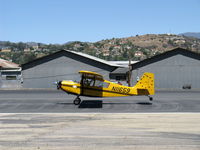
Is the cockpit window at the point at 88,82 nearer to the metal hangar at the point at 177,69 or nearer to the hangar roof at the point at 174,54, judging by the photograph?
the metal hangar at the point at 177,69

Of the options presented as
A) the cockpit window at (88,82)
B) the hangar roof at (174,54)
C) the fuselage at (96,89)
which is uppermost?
the hangar roof at (174,54)

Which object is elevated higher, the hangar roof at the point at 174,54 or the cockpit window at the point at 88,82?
the hangar roof at the point at 174,54

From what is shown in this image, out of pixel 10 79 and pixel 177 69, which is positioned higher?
pixel 177 69

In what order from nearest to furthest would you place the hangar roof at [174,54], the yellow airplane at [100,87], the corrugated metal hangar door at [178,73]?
the yellow airplane at [100,87] → the corrugated metal hangar door at [178,73] → the hangar roof at [174,54]

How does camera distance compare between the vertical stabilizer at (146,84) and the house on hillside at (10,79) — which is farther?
the house on hillside at (10,79)

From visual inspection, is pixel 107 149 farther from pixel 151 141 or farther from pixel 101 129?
pixel 101 129

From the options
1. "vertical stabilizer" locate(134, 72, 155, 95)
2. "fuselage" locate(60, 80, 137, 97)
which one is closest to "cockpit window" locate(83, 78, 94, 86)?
"fuselage" locate(60, 80, 137, 97)

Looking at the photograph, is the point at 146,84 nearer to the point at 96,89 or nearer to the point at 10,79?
the point at 96,89

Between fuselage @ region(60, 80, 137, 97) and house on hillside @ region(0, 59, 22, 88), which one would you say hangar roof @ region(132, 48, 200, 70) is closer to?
house on hillside @ region(0, 59, 22, 88)

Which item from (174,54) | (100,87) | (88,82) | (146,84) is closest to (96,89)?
(100,87)

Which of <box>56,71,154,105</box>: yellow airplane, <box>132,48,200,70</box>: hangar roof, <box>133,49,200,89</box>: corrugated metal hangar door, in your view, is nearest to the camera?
<box>56,71,154,105</box>: yellow airplane

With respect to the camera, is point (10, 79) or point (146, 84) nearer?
point (146, 84)

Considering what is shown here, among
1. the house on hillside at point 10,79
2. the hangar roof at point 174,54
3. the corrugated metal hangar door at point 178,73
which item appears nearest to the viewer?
the corrugated metal hangar door at point 178,73

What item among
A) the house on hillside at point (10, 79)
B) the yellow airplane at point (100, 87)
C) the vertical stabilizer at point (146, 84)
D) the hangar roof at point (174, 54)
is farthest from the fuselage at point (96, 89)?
the house on hillside at point (10, 79)
